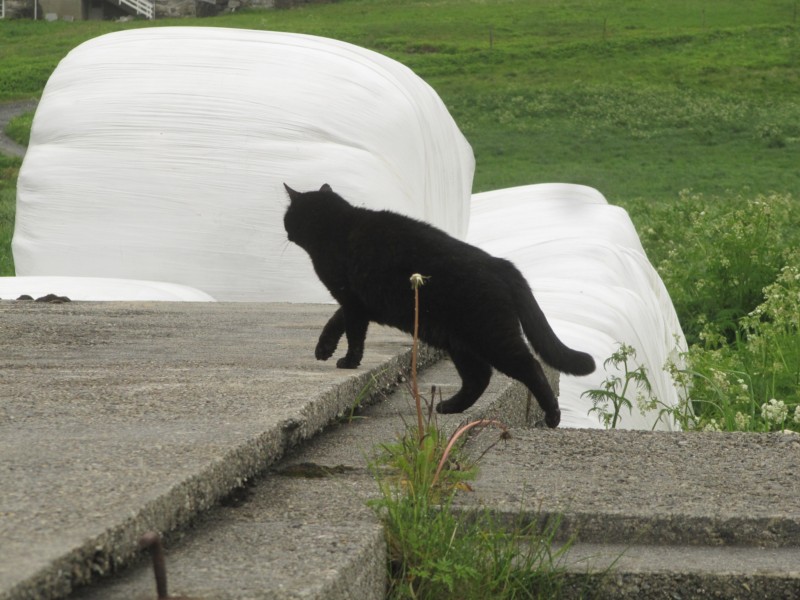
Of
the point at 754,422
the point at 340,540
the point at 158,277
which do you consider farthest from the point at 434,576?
the point at 158,277

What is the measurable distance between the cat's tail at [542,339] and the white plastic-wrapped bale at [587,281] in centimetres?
110

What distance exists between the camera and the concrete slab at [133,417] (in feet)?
4.96

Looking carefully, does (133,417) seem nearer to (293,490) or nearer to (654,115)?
(293,490)

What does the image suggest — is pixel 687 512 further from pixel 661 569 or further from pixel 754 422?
pixel 754 422

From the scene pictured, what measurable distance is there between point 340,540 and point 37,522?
44 centimetres

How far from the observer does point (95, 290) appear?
500 cm

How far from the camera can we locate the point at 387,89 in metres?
5.78

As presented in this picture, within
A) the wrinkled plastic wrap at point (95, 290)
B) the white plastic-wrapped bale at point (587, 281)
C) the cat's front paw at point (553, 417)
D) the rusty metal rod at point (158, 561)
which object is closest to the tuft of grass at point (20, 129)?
the white plastic-wrapped bale at point (587, 281)

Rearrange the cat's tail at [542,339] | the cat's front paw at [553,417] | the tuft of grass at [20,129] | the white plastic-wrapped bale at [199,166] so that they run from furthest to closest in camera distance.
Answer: the tuft of grass at [20,129]
the white plastic-wrapped bale at [199,166]
the cat's front paw at [553,417]
the cat's tail at [542,339]

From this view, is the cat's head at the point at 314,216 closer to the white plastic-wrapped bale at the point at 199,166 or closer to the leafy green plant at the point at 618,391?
the leafy green plant at the point at 618,391

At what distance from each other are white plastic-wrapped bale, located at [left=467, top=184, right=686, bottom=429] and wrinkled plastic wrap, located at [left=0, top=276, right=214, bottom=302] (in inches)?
62.4

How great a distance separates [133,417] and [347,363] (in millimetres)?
857

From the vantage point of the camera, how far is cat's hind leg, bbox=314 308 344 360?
10.7 ft

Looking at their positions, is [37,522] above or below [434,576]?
above
